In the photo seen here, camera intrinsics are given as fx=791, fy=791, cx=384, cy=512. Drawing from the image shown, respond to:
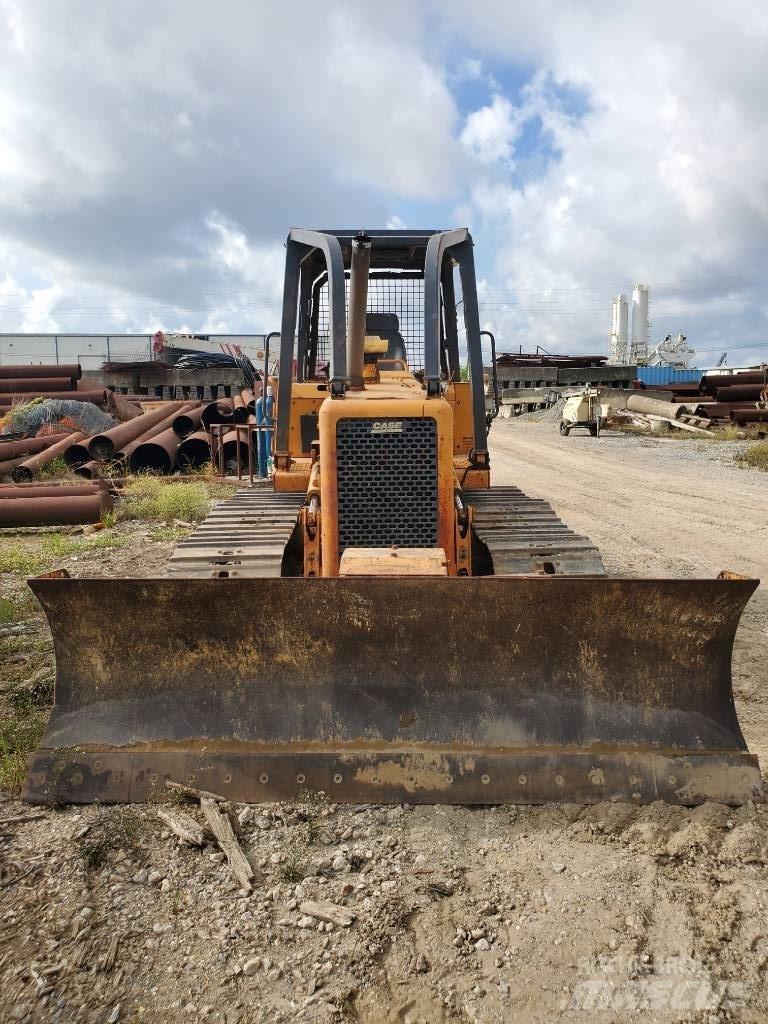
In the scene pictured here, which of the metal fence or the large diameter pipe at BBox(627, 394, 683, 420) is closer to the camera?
the large diameter pipe at BBox(627, 394, 683, 420)

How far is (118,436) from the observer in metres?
14.7

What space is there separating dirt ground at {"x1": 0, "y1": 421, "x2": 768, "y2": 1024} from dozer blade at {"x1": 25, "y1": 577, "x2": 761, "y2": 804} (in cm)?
15

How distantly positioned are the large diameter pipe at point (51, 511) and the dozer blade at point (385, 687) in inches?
273

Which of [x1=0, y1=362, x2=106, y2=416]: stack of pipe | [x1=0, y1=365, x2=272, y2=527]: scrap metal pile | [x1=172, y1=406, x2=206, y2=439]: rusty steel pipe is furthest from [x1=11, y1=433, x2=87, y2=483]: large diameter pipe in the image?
[x1=0, y1=362, x2=106, y2=416]: stack of pipe

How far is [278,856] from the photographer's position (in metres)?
2.97

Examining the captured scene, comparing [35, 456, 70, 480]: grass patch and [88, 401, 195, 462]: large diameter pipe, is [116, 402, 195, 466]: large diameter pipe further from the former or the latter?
[35, 456, 70, 480]: grass patch

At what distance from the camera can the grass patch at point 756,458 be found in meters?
16.3

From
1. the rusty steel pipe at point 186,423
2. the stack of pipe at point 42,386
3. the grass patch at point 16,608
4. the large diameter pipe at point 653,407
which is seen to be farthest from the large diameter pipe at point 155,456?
the large diameter pipe at point 653,407

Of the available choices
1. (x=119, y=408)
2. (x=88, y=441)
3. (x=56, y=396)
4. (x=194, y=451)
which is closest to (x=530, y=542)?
(x=88, y=441)

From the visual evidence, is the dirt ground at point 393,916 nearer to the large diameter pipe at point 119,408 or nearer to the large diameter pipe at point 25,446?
the large diameter pipe at point 25,446

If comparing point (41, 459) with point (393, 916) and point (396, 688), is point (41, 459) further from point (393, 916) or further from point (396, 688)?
point (393, 916)

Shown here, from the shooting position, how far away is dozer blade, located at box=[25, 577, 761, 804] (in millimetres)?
3336

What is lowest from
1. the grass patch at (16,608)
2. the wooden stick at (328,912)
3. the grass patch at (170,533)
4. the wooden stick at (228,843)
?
the wooden stick at (328,912)

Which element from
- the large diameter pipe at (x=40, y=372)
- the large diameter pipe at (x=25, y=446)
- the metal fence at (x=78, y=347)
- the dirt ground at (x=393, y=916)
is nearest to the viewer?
the dirt ground at (x=393, y=916)
